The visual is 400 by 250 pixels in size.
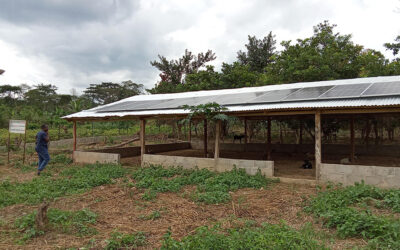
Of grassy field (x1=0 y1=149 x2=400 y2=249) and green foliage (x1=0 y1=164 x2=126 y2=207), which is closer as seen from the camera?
grassy field (x1=0 y1=149 x2=400 y2=249)

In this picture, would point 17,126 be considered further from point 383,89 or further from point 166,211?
point 383,89

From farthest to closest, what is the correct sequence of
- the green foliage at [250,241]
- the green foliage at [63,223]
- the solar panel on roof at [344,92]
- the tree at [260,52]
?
the tree at [260,52] → the solar panel on roof at [344,92] → the green foliage at [63,223] → the green foliage at [250,241]

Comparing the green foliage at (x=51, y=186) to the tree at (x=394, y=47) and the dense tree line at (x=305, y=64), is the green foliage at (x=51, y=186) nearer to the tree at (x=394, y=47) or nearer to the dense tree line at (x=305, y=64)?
the dense tree line at (x=305, y=64)

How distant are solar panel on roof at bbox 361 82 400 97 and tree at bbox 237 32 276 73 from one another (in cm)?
1413

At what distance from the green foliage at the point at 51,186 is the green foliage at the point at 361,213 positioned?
18.3ft

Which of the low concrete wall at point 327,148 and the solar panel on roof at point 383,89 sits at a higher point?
the solar panel on roof at point 383,89

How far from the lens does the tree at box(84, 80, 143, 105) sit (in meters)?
39.9

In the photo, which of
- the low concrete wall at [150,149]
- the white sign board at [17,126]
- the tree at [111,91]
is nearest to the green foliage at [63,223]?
the white sign board at [17,126]

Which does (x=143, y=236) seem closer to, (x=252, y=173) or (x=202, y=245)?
(x=202, y=245)

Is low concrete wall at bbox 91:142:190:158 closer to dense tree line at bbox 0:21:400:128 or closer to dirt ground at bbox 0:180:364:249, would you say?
dense tree line at bbox 0:21:400:128

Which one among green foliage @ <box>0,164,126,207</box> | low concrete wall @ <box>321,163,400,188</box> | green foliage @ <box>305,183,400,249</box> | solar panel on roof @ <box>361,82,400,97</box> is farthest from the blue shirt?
solar panel on roof @ <box>361,82,400,97</box>

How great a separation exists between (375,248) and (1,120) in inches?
1006

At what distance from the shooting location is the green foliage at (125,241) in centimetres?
364

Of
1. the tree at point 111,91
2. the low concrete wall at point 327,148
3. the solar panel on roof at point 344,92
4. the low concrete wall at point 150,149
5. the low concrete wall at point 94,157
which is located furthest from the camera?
the tree at point 111,91
